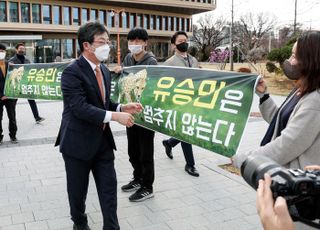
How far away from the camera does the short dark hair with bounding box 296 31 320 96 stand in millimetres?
2184

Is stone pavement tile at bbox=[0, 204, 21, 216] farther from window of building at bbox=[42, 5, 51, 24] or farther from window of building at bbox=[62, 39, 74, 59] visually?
window of building at bbox=[62, 39, 74, 59]

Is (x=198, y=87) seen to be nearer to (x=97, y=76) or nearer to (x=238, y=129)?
(x=238, y=129)

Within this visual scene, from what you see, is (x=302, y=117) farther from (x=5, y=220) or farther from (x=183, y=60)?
(x=183, y=60)

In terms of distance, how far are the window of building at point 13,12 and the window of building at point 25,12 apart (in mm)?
666

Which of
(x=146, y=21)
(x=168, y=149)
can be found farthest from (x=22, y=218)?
(x=146, y=21)

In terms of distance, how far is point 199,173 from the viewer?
5.56 m

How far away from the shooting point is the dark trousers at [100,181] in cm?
331

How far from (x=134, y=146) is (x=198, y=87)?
1.36m

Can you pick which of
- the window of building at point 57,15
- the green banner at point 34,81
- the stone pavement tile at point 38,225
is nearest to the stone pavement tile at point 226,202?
the stone pavement tile at point 38,225

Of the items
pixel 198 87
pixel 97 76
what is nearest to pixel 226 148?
pixel 198 87

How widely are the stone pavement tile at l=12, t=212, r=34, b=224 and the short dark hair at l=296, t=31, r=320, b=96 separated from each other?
10.2 feet

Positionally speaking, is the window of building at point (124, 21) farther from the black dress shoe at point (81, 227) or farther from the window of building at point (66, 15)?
the black dress shoe at point (81, 227)

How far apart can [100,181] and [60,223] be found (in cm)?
93

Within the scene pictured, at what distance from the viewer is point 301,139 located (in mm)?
2197
